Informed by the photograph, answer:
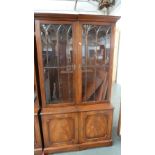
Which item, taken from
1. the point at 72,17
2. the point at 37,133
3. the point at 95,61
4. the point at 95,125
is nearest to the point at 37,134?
the point at 37,133

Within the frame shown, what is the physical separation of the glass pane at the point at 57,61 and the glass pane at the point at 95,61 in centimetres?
21

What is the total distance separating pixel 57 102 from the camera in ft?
6.87

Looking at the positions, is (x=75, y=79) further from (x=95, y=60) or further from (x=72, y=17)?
(x=72, y=17)

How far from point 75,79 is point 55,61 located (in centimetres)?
39

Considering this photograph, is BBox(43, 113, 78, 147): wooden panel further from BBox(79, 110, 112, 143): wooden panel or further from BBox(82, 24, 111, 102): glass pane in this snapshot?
BBox(82, 24, 111, 102): glass pane

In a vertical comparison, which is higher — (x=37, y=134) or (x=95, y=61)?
(x=95, y=61)

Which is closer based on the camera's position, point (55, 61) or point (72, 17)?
point (72, 17)

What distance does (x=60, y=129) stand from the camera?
2.07 metres

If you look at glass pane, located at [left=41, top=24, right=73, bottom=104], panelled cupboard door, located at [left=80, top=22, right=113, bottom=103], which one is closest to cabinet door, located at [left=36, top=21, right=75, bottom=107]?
glass pane, located at [left=41, top=24, right=73, bottom=104]

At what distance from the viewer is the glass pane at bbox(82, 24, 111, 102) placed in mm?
1981
